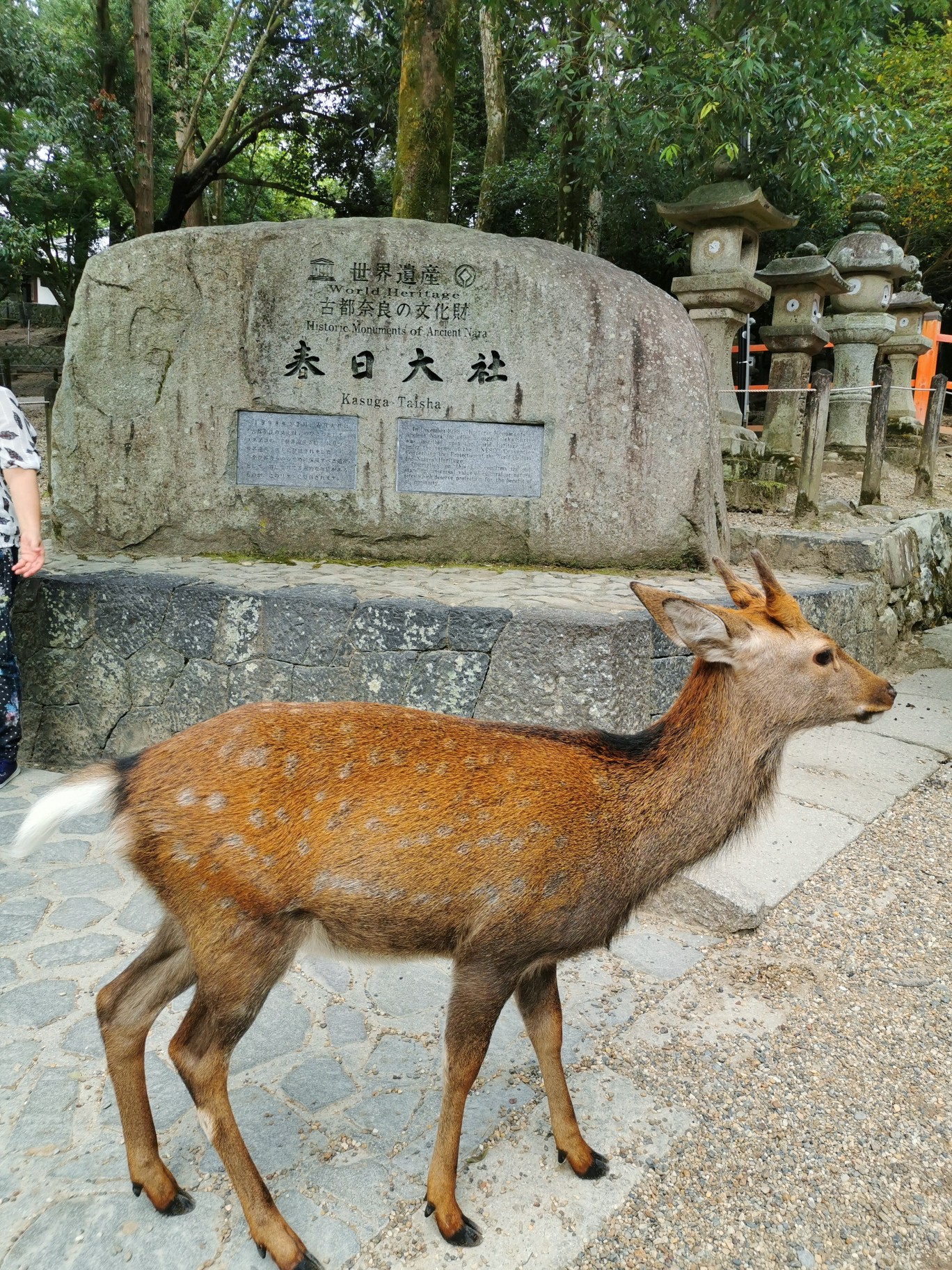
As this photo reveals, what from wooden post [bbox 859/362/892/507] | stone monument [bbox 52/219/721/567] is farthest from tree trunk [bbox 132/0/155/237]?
wooden post [bbox 859/362/892/507]

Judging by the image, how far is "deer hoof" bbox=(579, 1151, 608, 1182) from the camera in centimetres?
229

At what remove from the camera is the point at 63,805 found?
2020 millimetres

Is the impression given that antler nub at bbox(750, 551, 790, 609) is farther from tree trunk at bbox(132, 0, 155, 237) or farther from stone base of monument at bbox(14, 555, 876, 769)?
tree trunk at bbox(132, 0, 155, 237)

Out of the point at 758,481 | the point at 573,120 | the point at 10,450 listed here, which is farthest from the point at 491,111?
the point at 10,450

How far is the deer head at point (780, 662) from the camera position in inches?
88.0

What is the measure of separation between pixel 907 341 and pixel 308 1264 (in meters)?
14.4

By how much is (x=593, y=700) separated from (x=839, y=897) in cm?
138

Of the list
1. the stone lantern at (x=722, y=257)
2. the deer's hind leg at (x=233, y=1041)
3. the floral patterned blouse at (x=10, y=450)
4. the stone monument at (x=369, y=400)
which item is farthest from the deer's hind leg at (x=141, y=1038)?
the stone lantern at (x=722, y=257)

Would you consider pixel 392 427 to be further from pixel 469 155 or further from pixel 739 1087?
pixel 469 155

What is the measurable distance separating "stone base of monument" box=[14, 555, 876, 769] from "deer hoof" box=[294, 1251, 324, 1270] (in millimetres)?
2656

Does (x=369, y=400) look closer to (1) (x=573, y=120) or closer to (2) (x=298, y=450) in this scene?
(2) (x=298, y=450)

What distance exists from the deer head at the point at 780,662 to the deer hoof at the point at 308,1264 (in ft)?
5.36

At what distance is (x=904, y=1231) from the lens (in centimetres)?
218

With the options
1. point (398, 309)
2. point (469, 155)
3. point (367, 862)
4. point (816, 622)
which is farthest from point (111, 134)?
point (367, 862)
